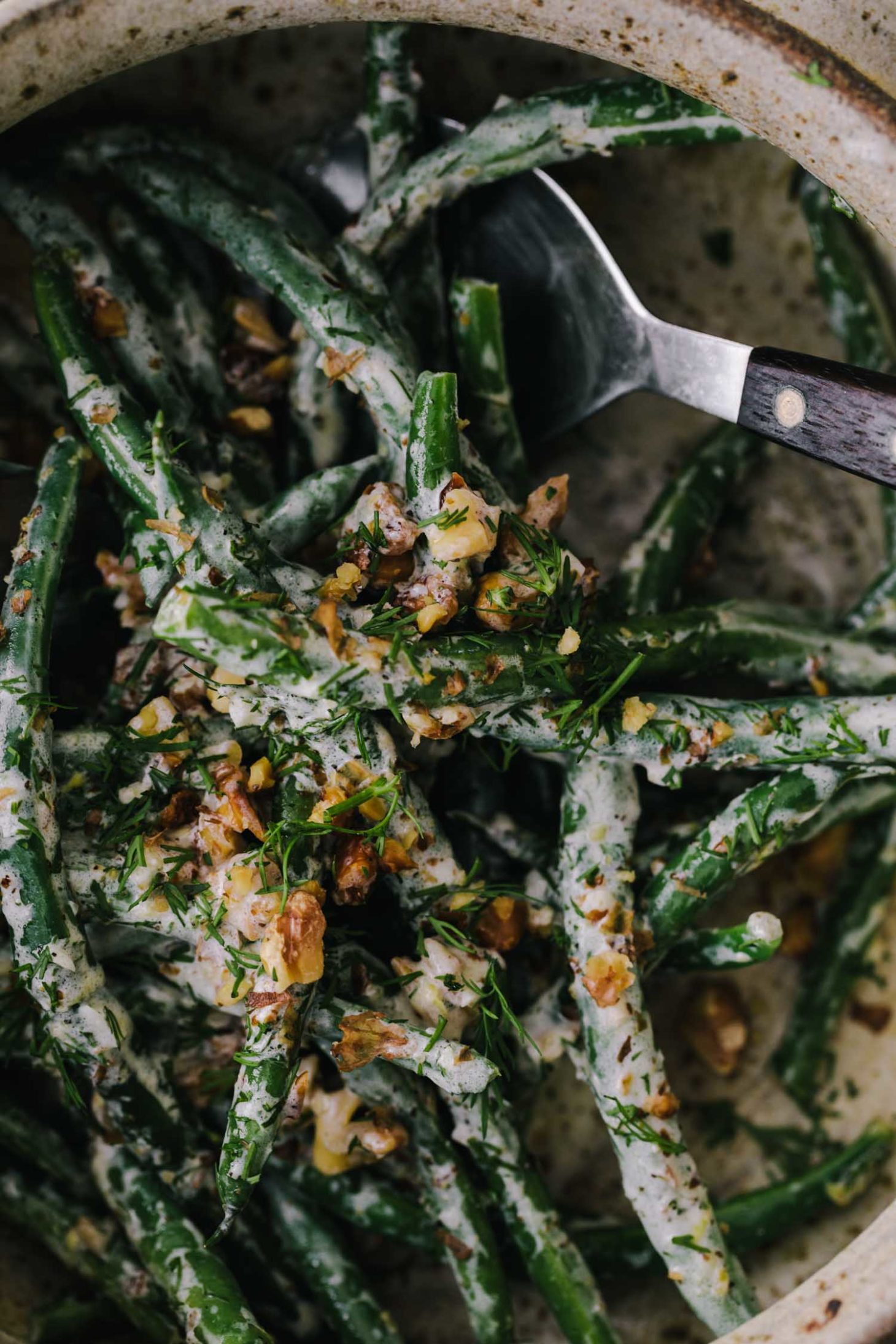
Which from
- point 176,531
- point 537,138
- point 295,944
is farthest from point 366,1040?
point 537,138

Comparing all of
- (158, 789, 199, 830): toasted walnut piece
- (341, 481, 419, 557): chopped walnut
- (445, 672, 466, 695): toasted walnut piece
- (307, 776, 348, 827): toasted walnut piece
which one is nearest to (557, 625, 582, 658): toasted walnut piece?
(445, 672, 466, 695): toasted walnut piece

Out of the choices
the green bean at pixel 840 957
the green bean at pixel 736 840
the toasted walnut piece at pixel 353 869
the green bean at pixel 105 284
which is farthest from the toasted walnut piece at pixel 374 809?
the green bean at pixel 840 957

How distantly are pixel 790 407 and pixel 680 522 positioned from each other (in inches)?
18.4

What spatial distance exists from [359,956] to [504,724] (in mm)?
408

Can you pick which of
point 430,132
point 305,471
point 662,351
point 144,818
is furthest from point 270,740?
point 430,132

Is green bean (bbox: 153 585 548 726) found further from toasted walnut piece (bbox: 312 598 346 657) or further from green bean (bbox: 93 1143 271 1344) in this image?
green bean (bbox: 93 1143 271 1344)

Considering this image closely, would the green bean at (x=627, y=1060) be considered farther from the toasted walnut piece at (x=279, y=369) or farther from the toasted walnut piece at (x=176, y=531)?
the toasted walnut piece at (x=279, y=369)

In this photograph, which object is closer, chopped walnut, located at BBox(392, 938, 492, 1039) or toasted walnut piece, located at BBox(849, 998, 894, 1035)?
chopped walnut, located at BBox(392, 938, 492, 1039)

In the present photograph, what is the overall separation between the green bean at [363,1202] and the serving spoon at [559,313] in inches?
51.4

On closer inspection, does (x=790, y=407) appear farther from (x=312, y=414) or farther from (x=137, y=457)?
(x=137, y=457)

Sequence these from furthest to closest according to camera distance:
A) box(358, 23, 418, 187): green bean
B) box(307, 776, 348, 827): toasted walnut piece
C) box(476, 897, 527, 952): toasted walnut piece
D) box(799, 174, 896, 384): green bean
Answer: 1. box(799, 174, 896, 384): green bean
2. box(358, 23, 418, 187): green bean
3. box(476, 897, 527, 952): toasted walnut piece
4. box(307, 776, 348, 827): toasted walnut piece

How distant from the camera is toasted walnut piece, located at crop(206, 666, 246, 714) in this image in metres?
1.64

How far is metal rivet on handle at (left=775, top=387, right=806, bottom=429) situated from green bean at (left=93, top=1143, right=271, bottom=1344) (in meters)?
1.49

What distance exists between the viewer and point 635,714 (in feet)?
5.74
